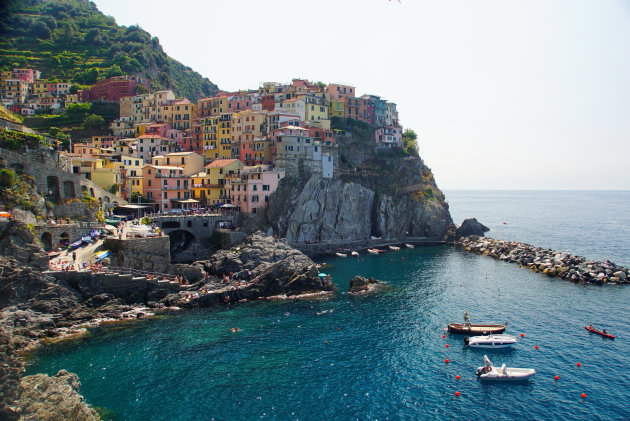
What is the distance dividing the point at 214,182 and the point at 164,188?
33.4 ft

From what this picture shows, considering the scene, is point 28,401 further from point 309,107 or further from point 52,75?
point 52,75

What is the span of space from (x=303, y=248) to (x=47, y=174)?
44076 mm

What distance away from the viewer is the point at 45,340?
4147 cm

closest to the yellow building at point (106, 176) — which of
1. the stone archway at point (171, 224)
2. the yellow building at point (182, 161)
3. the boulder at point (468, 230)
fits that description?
A: the stone archway at point (171, 224)

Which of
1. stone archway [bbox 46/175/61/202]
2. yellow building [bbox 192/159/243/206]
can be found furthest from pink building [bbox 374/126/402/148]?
stone archway [bbox 46/175/61/202]

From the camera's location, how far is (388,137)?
119 m

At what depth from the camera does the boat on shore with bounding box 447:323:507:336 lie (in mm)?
46281

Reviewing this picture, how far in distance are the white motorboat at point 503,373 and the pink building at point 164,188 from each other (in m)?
58.6

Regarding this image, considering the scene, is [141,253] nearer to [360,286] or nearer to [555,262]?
[360,286]

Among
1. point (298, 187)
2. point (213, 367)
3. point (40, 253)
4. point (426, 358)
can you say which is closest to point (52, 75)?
point (298, 187)

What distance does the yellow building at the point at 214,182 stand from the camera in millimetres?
86062

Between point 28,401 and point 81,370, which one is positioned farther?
point 81,370

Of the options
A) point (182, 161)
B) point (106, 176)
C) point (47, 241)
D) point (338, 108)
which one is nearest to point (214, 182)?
point (182, 161)

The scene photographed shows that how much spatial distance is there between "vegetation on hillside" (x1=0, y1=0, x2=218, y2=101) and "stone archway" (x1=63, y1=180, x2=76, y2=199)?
80563mm
